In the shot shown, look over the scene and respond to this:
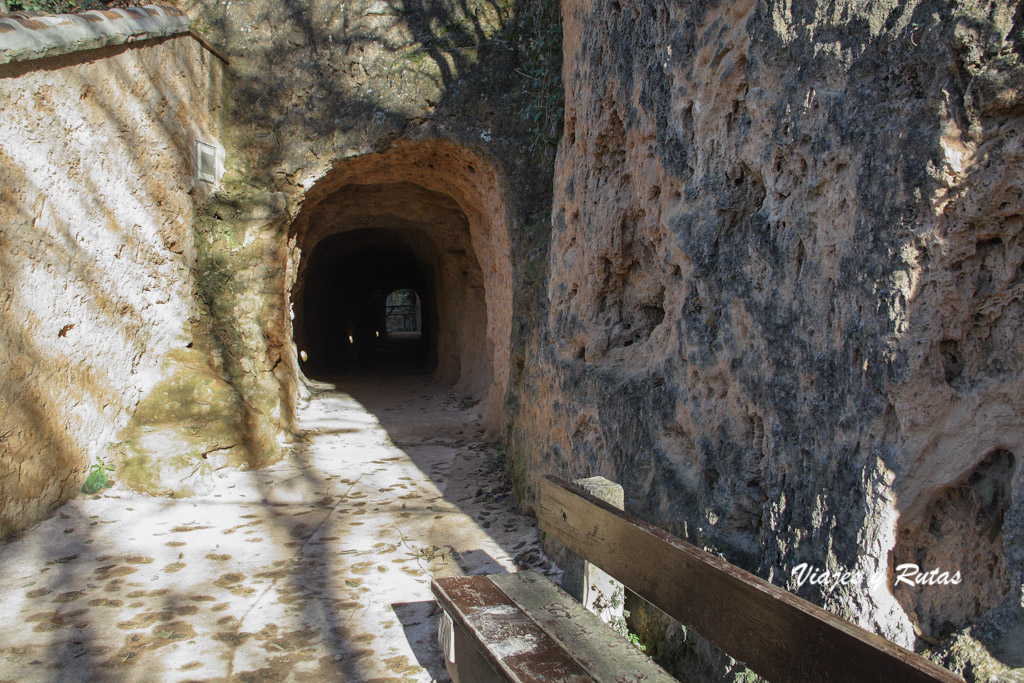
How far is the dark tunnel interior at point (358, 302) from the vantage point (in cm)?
1151

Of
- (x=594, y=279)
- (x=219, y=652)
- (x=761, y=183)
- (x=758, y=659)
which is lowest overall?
(x=219, y=652)

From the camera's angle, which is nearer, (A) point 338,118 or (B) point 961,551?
(B) point 961,551

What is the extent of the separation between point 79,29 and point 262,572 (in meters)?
3.66

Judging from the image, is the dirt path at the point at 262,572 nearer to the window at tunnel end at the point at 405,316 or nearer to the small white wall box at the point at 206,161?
the small white wall box at the point at 206,161

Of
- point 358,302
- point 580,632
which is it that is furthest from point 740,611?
point 358,302

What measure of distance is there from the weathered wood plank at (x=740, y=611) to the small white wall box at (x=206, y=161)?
4.84 meters

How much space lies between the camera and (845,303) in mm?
1771

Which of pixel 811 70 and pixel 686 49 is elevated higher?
pixel 686 49

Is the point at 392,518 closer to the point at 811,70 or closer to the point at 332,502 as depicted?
the point at 332,502

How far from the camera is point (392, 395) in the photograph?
10.1 m

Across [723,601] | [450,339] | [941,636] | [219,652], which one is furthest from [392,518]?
[450,339]

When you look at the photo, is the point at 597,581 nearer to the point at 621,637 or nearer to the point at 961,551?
the point at 621,637

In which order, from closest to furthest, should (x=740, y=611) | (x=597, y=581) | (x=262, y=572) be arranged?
(x=740, y=611)
(x=597, y=581)
(x=262, y=572)

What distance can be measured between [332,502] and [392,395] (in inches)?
211
